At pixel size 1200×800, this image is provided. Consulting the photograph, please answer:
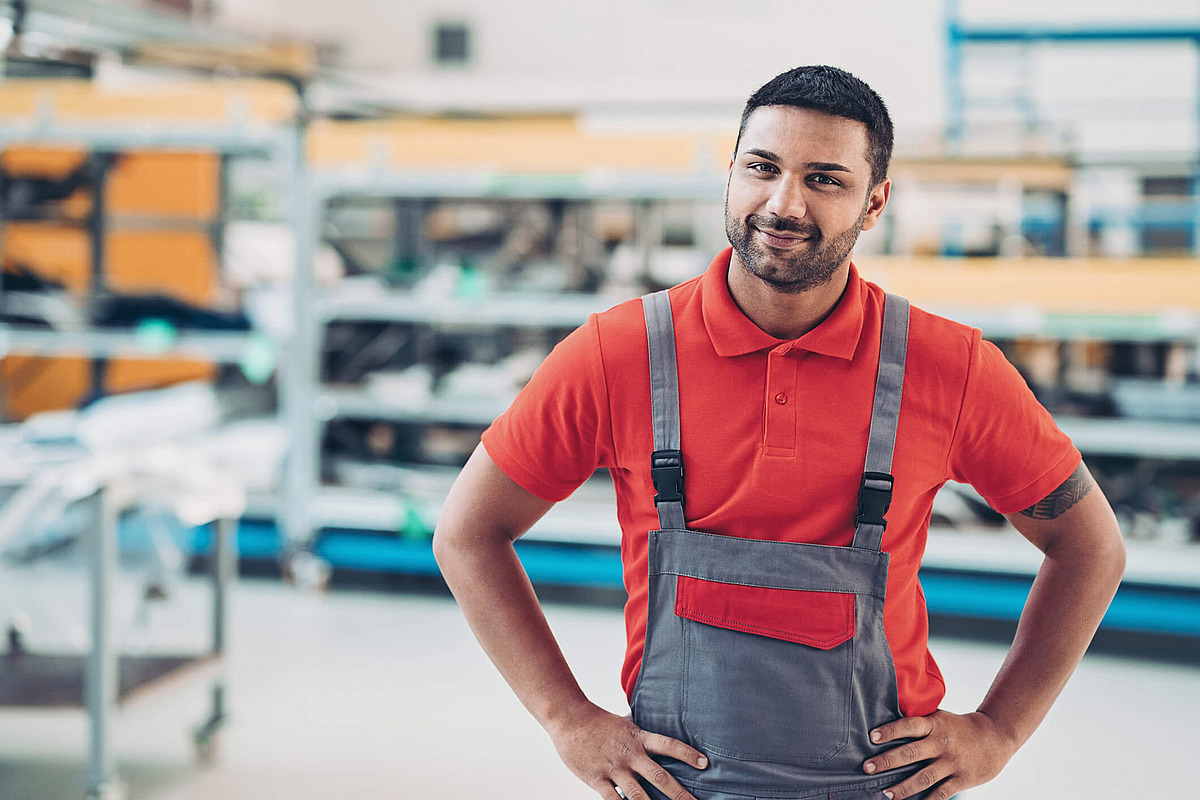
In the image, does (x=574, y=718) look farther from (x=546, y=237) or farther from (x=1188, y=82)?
(x=1188, y=82)

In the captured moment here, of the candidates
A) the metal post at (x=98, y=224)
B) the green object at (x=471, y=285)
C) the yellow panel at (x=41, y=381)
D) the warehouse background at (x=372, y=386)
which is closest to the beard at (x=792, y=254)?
the warehouse background at (x=372, y=386)

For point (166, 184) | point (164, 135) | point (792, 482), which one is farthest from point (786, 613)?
point (166, 184)

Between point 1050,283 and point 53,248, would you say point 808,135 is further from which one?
point 53,248

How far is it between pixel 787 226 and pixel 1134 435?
3.62 m

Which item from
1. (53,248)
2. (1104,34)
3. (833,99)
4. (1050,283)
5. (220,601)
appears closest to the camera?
(833,99)

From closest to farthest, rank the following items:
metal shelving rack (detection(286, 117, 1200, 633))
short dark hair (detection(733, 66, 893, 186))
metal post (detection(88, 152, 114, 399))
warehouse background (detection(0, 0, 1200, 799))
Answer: short dark hair (detection(733, 66, 893, 186))
warehouse background (detection(0, 0, 1200, 799))
metal shelving rack (detection(286, 117, 1200, 633))
metal post (detection(88, 152, 114, 399))

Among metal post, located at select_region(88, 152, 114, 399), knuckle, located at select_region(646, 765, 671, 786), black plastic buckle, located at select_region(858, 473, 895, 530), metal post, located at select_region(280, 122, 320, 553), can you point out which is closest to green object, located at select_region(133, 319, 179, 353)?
metal post, located at select_region(280, 122, 320, 553)

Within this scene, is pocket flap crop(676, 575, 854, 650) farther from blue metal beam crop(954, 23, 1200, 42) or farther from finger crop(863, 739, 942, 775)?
blue metal beam crop(954, 23, 1200, 42)

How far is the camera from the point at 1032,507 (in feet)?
4.87

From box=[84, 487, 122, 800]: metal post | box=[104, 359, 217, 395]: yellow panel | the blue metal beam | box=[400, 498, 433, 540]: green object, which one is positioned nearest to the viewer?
box=[84, 487, 122, 800]: metal post

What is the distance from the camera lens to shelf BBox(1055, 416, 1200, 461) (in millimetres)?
4320

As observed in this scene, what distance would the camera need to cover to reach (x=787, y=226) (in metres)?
1.38

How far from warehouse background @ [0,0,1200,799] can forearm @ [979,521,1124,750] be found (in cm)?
190

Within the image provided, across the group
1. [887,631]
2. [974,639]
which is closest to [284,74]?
[974,639]
